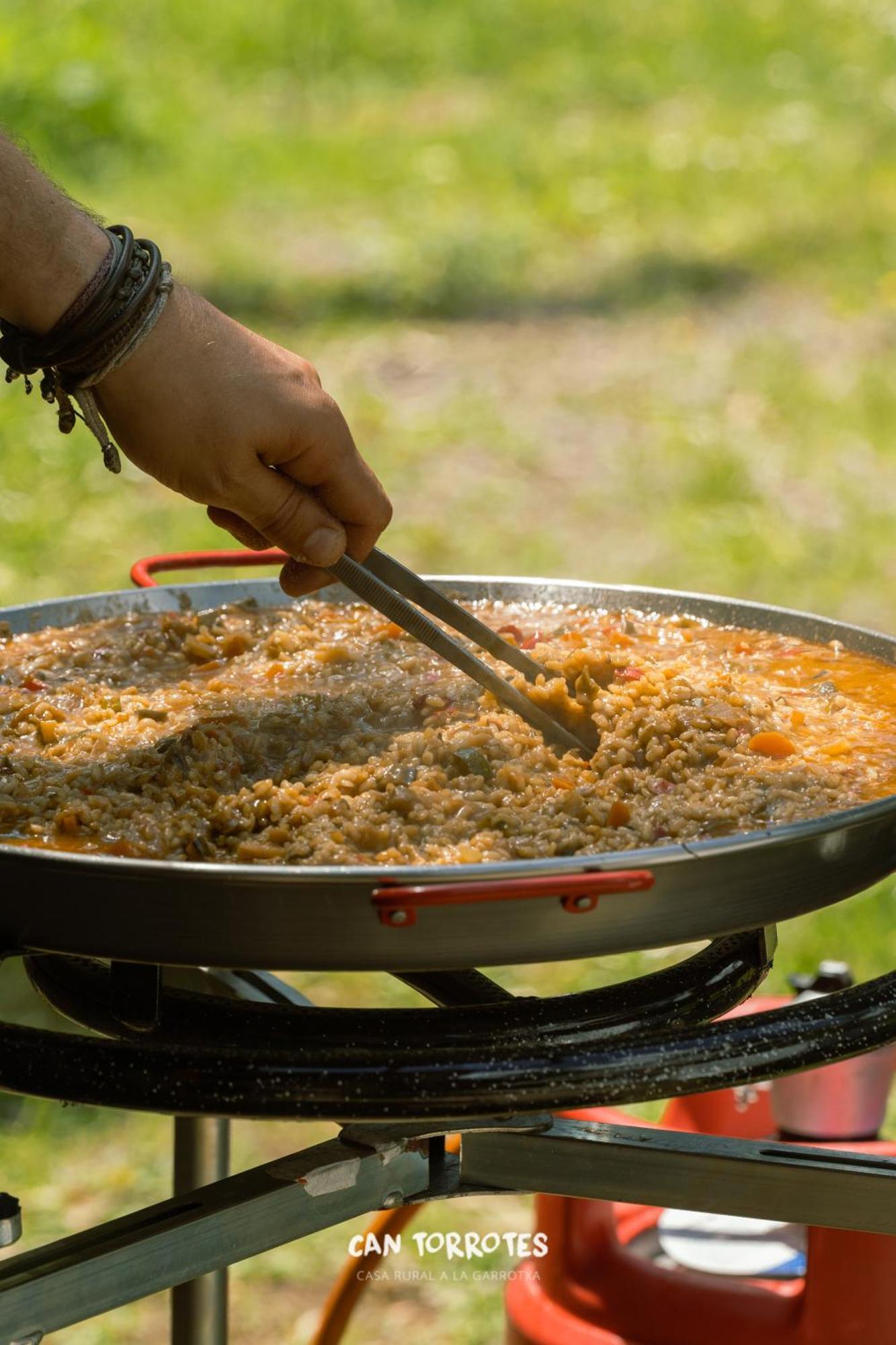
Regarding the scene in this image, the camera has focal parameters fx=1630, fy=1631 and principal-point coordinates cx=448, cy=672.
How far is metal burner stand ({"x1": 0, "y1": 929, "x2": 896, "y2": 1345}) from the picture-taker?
138 cm

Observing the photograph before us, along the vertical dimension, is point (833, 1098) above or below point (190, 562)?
below

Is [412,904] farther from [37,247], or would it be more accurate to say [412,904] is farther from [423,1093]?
[37,247]

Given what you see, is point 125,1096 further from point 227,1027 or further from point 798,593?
point 798,593

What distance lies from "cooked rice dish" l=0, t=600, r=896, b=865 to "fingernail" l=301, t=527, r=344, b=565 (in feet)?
0.59

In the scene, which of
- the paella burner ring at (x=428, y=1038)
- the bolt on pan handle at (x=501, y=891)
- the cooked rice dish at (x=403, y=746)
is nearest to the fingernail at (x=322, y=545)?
the cooked rice dish at (x=403, y=746)

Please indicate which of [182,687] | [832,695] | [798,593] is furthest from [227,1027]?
[798,593]

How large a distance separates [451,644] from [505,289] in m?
6.43

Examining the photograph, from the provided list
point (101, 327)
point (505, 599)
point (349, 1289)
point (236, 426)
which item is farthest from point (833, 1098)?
point (101, 327)

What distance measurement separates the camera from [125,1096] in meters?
1.39

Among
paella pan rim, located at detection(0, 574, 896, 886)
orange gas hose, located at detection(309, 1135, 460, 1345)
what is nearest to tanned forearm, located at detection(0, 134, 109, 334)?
paella pan rim, located at detection(0, 574, 896, 886)

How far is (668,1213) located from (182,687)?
3.47ft

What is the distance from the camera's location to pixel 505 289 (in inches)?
314

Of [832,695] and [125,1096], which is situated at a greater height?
[832,695]

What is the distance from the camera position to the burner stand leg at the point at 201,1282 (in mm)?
2051
